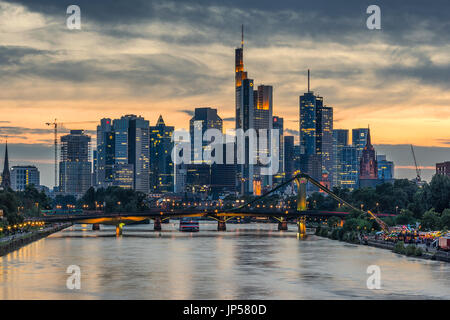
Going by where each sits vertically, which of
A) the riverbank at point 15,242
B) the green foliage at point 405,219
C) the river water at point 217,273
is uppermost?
the green foliage at point 405,219

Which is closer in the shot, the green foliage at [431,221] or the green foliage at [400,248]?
the green foliage at [400,248]

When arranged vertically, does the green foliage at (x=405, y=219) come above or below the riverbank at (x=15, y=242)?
above

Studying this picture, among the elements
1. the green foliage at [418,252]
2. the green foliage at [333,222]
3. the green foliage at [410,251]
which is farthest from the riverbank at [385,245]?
the green foliage at [333,222]

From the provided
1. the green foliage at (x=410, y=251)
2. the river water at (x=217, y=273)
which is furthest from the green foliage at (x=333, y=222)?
the green foliage at (x=410, y=251)

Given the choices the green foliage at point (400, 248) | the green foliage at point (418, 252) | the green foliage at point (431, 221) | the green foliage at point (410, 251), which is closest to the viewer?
the green foliage at point (418, 252)

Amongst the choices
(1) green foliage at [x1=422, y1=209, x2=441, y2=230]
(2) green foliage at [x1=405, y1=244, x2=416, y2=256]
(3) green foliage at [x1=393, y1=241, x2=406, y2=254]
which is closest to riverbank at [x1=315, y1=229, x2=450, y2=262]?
(3) green foliage at [x1=393, y1=241, x2=406, y2=254]

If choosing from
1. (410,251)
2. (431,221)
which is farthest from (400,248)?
(431,221)

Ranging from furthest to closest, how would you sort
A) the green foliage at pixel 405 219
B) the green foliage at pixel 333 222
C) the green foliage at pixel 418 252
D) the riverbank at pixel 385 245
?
1. the green foliage at pixel 333 222
2. the green foliage at pixel 405 219
3. the green foliage at pixel 418 252
4. the riverbank at pixel 385 245

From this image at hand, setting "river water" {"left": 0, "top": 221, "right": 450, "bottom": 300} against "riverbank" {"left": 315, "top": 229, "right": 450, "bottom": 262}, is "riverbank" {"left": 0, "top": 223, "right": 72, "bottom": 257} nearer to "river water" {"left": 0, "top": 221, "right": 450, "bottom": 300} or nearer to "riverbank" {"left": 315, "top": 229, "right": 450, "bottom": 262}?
"river water" {"left": 0, "top": 221, "right": 450, "bottom": 300}

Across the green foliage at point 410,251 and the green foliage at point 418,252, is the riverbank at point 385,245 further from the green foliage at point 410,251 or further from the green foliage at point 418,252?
the green foliage at point 410,251
